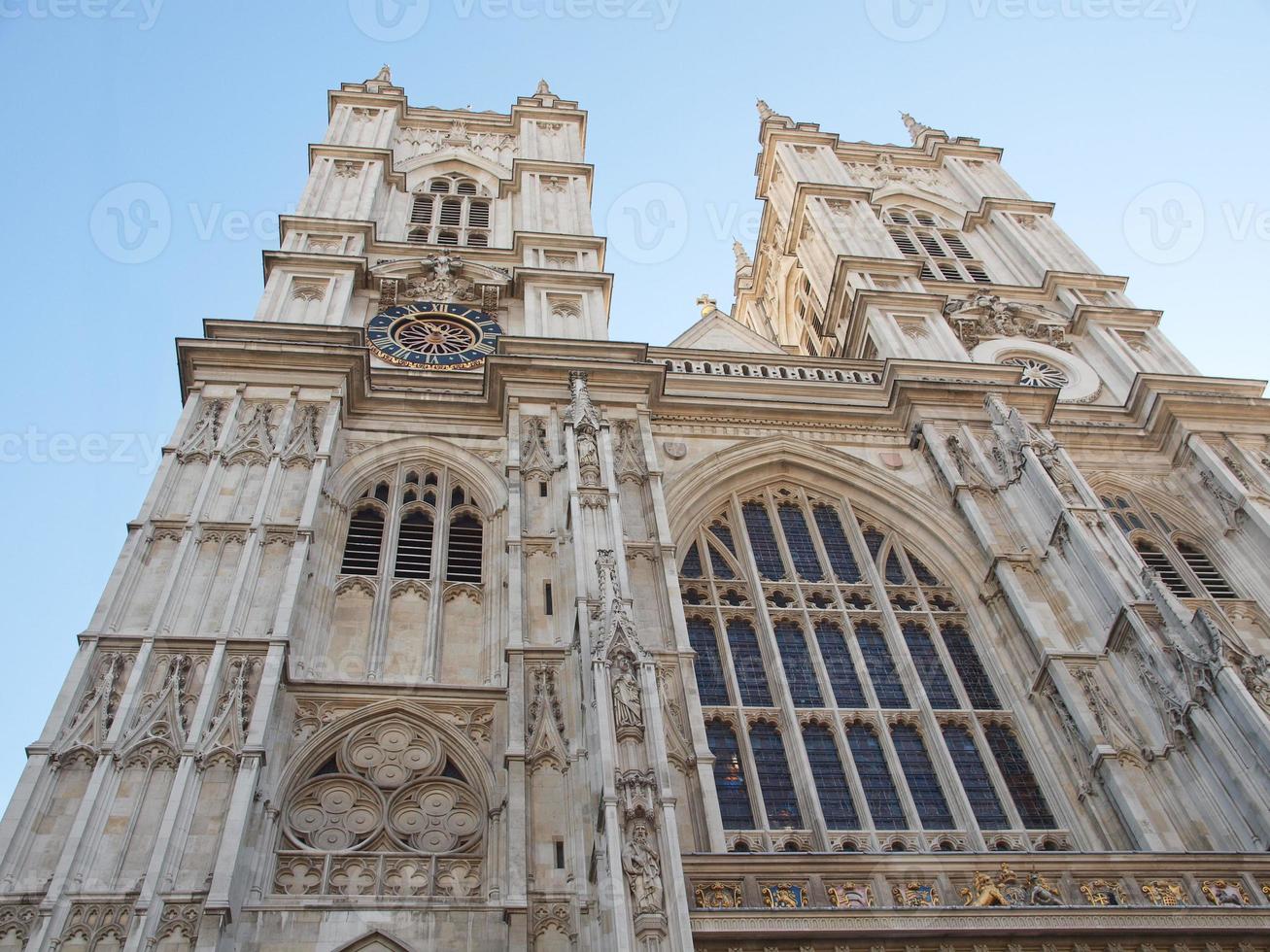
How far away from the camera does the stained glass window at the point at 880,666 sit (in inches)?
733

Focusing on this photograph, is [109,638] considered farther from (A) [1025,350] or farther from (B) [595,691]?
(A) [1025,350]

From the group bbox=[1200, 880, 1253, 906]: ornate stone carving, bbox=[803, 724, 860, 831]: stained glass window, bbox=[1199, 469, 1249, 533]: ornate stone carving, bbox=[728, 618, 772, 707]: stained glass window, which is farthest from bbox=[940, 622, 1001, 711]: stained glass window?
bbox=[1199, 469, 1249, 533]: ornate stone carving

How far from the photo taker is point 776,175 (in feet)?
126

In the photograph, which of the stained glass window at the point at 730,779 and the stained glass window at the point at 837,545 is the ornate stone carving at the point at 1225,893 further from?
the stained glass window at the point at 837,545

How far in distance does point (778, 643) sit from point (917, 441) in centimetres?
615

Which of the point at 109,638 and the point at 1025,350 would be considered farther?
the point at 1025,350

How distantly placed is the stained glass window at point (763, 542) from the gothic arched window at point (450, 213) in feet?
36.2

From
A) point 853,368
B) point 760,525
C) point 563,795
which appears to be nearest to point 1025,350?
point 853,368

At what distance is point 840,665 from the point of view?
19.0 metres

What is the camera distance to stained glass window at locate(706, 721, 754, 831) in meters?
16.2

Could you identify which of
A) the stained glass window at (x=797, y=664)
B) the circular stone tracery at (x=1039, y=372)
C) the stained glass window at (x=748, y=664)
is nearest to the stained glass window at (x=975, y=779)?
the stained glass window at (x=797, y=664)

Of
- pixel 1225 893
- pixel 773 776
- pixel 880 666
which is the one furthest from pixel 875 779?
pixel 1225 893

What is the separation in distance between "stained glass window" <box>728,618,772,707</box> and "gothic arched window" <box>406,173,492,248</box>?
13726 millimetres

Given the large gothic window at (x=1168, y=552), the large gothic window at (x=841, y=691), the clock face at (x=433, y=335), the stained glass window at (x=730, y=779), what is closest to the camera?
the stained glass window at (x=730, y=779)
